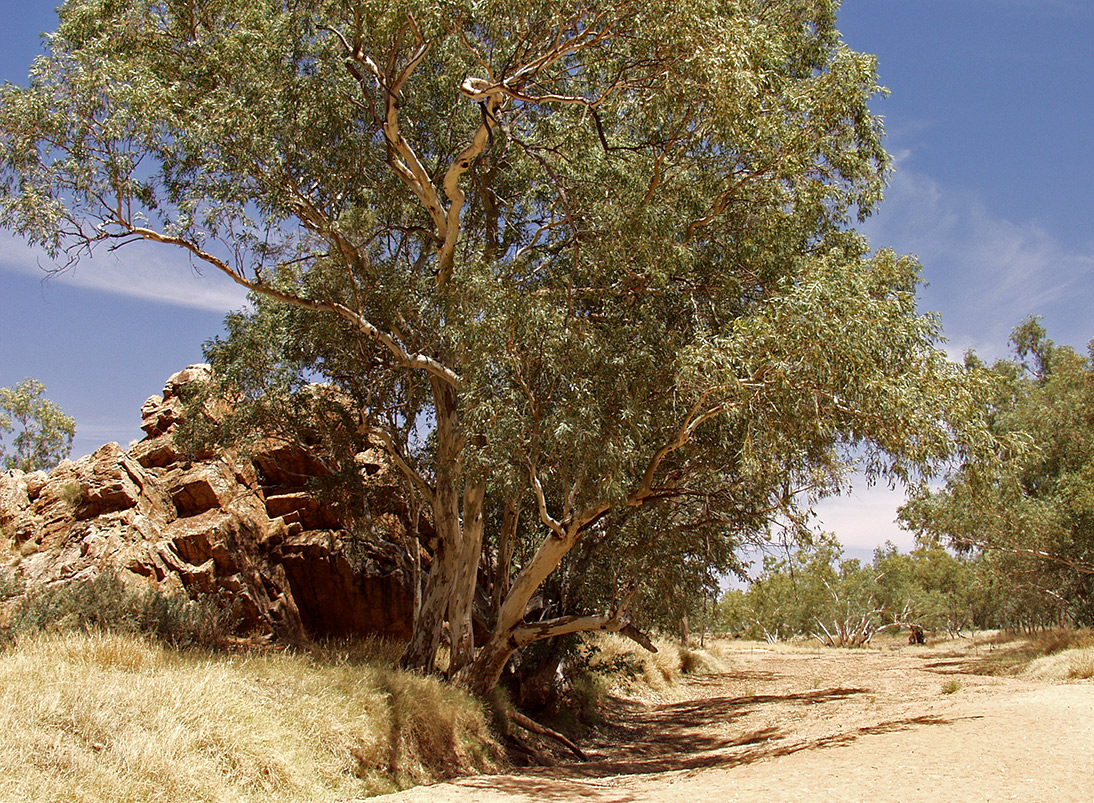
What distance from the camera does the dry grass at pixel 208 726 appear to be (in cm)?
596

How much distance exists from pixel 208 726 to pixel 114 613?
3.89m

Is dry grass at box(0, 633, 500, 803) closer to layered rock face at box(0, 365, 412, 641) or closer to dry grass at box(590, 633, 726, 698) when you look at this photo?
layered rock face at box(0, 365, 412, 641)

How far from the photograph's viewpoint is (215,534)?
13.7m

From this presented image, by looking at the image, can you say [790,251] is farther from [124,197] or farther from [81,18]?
[81,18]

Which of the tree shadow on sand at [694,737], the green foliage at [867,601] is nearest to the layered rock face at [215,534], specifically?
the tree shadow on sand at [694,737]

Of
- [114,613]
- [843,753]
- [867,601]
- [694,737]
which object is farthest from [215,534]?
[867,601]

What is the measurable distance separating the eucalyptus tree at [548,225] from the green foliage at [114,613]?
3461 millimetres

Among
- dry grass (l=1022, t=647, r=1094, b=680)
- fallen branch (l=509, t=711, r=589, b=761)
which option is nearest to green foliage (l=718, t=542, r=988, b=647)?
dry grass (l=1022, t=647, r=1094, b=680)

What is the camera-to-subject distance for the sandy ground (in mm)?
7027

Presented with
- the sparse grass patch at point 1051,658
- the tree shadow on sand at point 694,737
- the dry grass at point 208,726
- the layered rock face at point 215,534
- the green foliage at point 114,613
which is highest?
the layered rock face at point 215,534

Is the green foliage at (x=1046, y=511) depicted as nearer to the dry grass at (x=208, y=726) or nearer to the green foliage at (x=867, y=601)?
the dry grass at (x=208, y=726)

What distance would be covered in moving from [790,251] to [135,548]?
38.0 feet

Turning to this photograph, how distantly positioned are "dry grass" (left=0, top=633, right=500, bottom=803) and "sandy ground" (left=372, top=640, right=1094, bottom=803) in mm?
865

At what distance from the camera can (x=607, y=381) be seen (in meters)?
9.91
